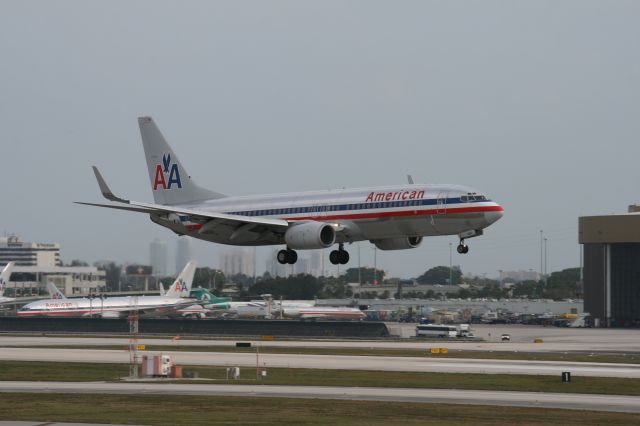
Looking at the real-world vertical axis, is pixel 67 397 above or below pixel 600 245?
below

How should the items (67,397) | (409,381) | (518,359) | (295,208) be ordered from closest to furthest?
1. (67,397)
2. (409,381)
3. (295,208)
4. (518,359)

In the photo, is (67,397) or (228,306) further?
(228,306)

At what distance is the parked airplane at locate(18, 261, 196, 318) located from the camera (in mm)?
161875

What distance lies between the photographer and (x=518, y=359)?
289 feet

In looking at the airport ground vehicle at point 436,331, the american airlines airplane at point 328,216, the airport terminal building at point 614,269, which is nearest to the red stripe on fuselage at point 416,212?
the american airlines airplane at point 328,216

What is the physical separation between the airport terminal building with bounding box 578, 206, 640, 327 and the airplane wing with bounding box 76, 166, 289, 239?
3715 inches

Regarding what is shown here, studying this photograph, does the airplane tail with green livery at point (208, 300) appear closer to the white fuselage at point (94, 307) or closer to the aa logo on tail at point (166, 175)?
the white fuselage at point (94, 307)

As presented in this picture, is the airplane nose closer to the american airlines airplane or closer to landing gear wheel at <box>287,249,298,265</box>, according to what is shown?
the american airlines airplane

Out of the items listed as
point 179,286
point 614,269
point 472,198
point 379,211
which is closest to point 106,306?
point 179,286

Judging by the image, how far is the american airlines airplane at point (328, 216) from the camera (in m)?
72.8

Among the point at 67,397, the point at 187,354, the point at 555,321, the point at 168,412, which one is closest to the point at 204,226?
the point at 187,354

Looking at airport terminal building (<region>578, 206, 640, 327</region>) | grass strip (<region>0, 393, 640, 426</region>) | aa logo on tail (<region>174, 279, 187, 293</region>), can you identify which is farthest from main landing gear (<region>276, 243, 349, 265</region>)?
aa logo on tail (<region>174, 279, 187, 293</region>)

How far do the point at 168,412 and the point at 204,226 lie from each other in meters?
34.7

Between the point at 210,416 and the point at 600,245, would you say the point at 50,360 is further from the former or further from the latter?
the point at 600,245
